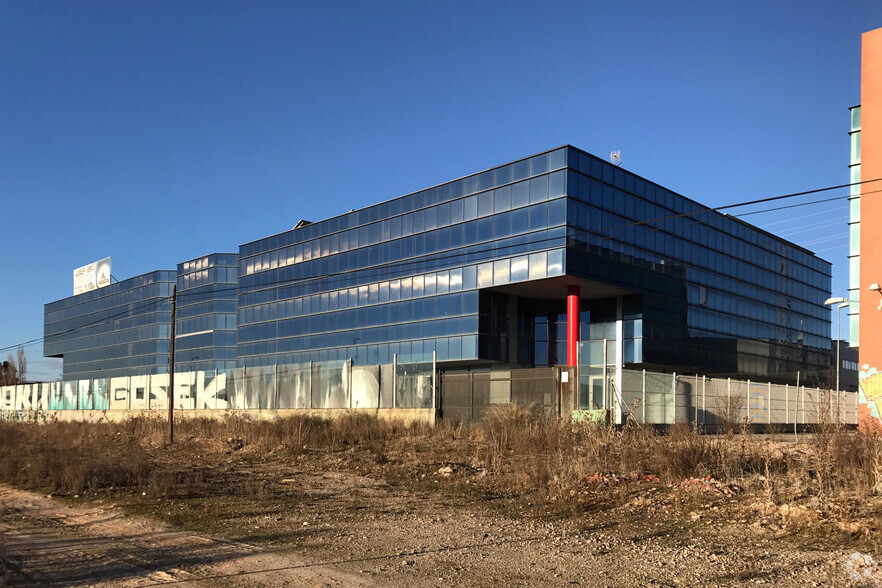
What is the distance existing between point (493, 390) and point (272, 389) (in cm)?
1525

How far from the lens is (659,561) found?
345 inches

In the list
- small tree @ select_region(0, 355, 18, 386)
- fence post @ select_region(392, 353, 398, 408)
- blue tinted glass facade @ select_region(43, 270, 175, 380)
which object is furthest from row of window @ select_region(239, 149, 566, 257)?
small tree @ select_region(0, 355, 18, 386)

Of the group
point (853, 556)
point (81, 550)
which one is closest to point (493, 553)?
point (853, 556)

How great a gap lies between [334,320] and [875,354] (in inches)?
1357

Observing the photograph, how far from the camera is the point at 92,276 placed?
87.2m

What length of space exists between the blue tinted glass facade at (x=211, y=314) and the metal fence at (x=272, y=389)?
13491mm

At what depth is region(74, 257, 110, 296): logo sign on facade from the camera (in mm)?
85250

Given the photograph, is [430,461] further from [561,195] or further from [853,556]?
[561,195]

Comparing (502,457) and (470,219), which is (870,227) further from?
(502,457)

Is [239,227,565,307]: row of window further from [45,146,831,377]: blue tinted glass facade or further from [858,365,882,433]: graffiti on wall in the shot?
[858,365,882,433]: graffiti on wall

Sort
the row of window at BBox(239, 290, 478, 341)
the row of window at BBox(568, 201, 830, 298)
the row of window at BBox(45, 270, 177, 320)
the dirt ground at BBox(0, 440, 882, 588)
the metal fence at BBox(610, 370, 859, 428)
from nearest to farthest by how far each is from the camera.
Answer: the dirt ground at BBox(0, 440, 882, 588) → the metal fence at BBox(610, 370, 859, 428) → the row of window at BBox(568, 201, 830, 298) → the row of window at BBox(239, 290, 478, 341) → the row of window at BBox(45, 270, 177, 320)

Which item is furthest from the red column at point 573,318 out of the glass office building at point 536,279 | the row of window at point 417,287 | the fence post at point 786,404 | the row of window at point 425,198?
the fence post at point 786,404

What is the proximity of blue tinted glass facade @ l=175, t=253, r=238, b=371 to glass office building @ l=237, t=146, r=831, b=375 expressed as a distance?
41.4 ft

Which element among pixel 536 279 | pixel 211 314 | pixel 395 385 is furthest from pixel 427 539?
pixel 211 314
